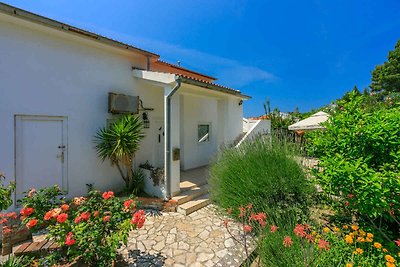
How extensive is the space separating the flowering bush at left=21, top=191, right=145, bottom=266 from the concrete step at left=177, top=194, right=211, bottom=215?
3.26 m

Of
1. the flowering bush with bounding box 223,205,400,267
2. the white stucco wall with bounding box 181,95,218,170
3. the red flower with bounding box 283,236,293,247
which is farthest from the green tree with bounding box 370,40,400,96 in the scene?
the red flower with bounding box 283,236,293,247

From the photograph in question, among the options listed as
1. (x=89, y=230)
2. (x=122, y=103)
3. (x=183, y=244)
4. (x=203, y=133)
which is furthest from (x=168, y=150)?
(x=203, y=133)

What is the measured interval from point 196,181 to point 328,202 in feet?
18.8

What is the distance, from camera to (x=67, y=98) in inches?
288

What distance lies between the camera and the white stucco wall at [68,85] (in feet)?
19.9

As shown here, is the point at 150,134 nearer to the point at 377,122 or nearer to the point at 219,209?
the point at 219,209

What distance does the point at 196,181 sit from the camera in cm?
986

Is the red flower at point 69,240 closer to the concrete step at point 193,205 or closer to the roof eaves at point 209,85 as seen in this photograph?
the concrete step at point 193,205

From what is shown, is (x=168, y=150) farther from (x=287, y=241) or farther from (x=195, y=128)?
(x=195, y=128)

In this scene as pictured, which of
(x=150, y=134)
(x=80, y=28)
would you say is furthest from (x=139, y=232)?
(x=80, y=28)

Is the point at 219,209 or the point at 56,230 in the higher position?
the point at 56,230

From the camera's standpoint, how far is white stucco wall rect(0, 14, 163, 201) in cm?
606

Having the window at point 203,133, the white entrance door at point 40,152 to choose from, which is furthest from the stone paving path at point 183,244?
the window at point 203,133

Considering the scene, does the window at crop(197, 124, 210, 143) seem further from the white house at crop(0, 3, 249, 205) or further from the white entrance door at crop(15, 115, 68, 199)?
the white entrance door at crop(15, 115, 68, 199)
